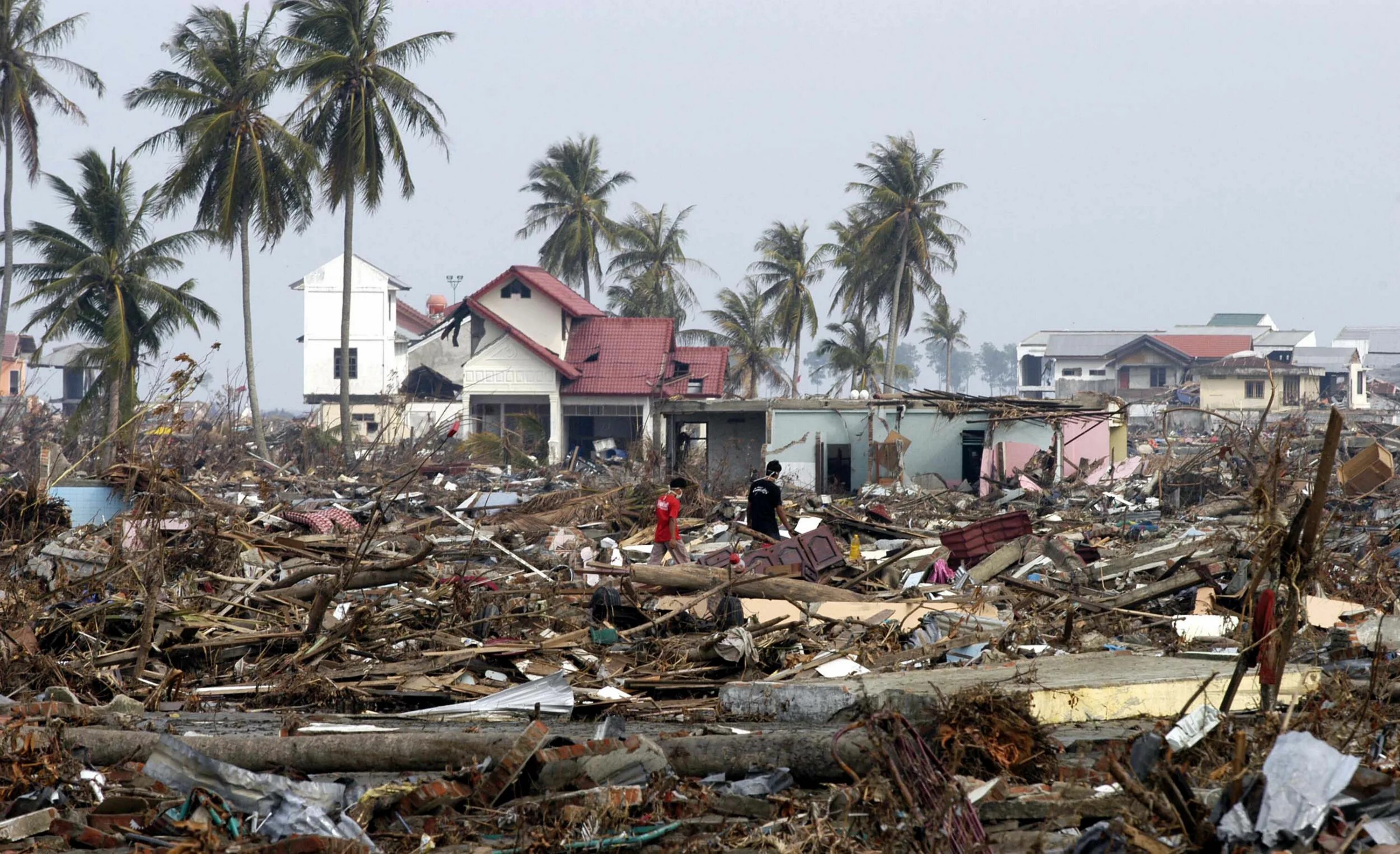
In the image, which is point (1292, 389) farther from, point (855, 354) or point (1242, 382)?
point (855, 354)

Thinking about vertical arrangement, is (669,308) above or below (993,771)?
above

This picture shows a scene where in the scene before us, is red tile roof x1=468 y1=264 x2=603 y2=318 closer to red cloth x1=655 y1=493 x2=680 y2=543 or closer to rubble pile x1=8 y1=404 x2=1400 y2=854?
rubble pile x1=8 y1=404 x2=1400 y2=854

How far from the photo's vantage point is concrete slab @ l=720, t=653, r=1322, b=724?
6.71m

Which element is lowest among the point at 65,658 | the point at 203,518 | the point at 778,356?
the point at 65,658

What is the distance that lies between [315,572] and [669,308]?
4318cm

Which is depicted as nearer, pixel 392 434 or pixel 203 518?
pixel 203 518

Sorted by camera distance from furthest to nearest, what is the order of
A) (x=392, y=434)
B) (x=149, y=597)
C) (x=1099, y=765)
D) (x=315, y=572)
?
1. (x=392, y=434)
2. (x=315, y=572)
3. (x=149, y=597)
4. (x=1099, y=765)

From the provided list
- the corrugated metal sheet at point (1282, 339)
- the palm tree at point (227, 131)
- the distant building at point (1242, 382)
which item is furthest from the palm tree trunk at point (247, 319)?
the corrugated metal sheet at point (1282, 339)

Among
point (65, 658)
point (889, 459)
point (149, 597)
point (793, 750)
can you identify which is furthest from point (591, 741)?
point (889, 459)

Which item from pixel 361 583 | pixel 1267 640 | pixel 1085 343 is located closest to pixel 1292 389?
pixel 1085 343

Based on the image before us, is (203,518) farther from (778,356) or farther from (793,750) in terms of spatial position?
(778,356)

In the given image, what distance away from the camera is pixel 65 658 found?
8.50 meters

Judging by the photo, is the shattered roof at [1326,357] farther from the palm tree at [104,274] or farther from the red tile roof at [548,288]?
the palm tree at [104,274]

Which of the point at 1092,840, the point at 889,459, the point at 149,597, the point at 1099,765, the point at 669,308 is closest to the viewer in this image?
the point at 1092,840
